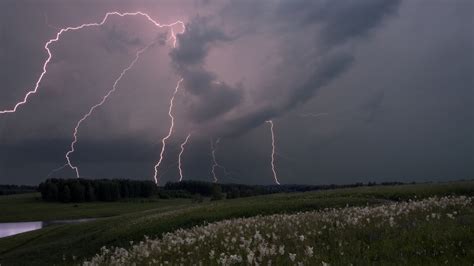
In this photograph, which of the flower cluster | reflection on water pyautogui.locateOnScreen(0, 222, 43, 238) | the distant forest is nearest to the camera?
the flower cluster

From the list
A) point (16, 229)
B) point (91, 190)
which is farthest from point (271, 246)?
point (91, 190)

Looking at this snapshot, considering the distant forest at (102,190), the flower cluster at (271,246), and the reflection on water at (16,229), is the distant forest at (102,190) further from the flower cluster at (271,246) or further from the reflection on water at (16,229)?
the flower cluster at (271,246)

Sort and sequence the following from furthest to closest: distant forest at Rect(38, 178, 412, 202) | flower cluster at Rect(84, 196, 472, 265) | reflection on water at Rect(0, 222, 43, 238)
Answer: distant forest at Rect(38, 178, 412, 202) → reflection on water at Rect(0, 222, 43, 238) → flower cluster at Rect(84, 196, 472, 265)

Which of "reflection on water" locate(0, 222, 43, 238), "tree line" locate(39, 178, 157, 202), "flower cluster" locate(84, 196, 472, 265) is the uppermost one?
"tree line" locate(39, 178, 157, 202)

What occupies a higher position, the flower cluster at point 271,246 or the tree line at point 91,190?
the tree line at point 91,190

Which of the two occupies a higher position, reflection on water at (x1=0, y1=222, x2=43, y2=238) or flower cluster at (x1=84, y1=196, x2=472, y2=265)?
flower cluster at (x1=84, y1=196, x2=472, y2=265)

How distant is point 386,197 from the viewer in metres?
43.0

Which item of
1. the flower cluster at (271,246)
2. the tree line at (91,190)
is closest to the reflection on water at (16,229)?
the tree line at (91,190)

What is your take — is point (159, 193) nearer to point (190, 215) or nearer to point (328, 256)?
point (190, 215)

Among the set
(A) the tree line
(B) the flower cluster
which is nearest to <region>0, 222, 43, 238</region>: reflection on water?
(A) the tree line

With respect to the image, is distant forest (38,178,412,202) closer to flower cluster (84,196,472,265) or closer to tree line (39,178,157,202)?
tree line (39,178,157,202)

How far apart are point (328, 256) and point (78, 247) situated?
3311 cm

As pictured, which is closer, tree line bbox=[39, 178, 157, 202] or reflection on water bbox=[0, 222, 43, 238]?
reflection on water bbox=[0, 222, 43, 238]

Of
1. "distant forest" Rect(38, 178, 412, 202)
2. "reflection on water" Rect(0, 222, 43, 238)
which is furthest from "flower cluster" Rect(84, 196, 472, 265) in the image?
"distant forest" Rect(38, 178, 412, 202)
